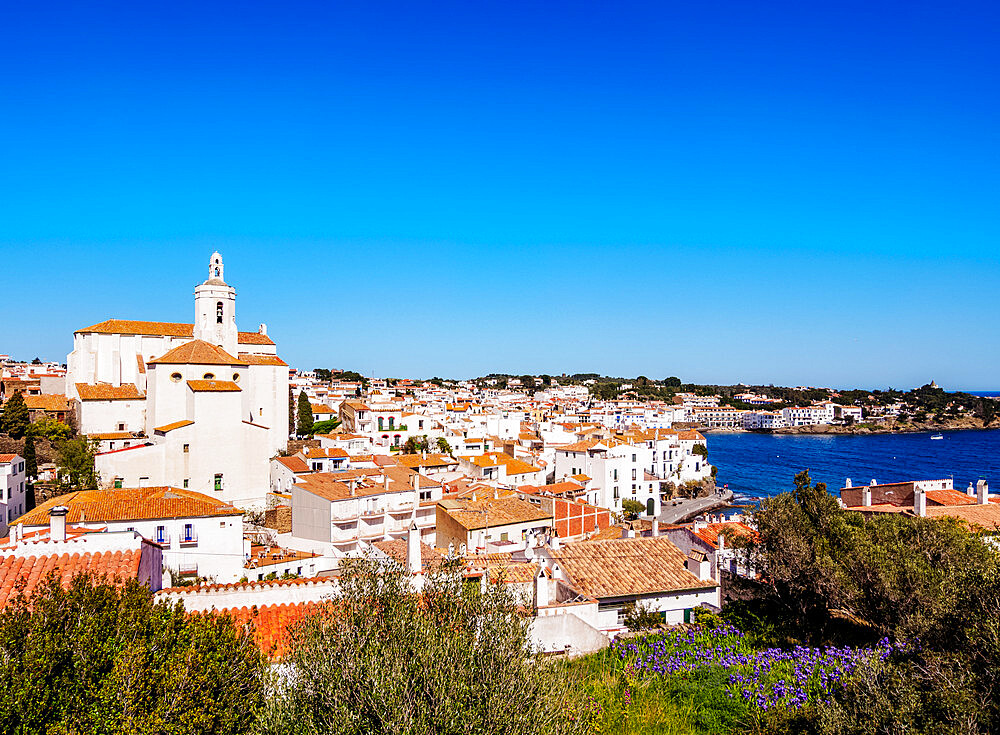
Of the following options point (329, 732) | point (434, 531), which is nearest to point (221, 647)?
point (329, 732)

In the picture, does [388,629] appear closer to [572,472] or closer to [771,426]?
[572,472]

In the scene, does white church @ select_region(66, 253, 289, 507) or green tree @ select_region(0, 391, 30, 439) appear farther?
green tree @ select_region(0, 391, 30, 439)

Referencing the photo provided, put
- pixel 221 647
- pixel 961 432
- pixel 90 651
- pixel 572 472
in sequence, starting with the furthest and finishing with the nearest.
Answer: pixel 961 432 → pixel 572 472 → pixel 221 647 → pixel 90 651

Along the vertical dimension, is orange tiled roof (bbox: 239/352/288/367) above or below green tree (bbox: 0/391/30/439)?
above

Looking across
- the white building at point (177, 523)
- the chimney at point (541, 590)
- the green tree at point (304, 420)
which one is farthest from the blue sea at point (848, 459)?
the chimney at point (541, 590)

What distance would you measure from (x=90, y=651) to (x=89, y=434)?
34.8 m

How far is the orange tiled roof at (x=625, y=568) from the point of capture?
41.0 ft

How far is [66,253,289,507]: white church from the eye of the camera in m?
30.6

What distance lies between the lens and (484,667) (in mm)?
5371

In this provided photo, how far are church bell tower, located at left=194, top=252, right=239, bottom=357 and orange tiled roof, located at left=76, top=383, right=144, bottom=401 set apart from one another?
4.55 meters

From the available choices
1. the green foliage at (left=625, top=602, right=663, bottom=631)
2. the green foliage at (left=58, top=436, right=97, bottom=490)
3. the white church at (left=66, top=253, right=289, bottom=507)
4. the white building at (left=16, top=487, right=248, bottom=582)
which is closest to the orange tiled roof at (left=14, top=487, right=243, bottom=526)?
the white building at (left=16, top=487, right=248, bottom=582)

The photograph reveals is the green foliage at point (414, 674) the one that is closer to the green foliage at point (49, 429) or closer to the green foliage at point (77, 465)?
the green foliage at point (77, 465)

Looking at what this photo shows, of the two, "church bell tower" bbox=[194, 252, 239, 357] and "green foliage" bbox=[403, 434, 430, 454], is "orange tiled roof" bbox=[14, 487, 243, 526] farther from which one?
"green foliage" bbox=[403, 434, 430, 454]

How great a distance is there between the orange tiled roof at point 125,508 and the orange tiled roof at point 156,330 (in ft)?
73.5
